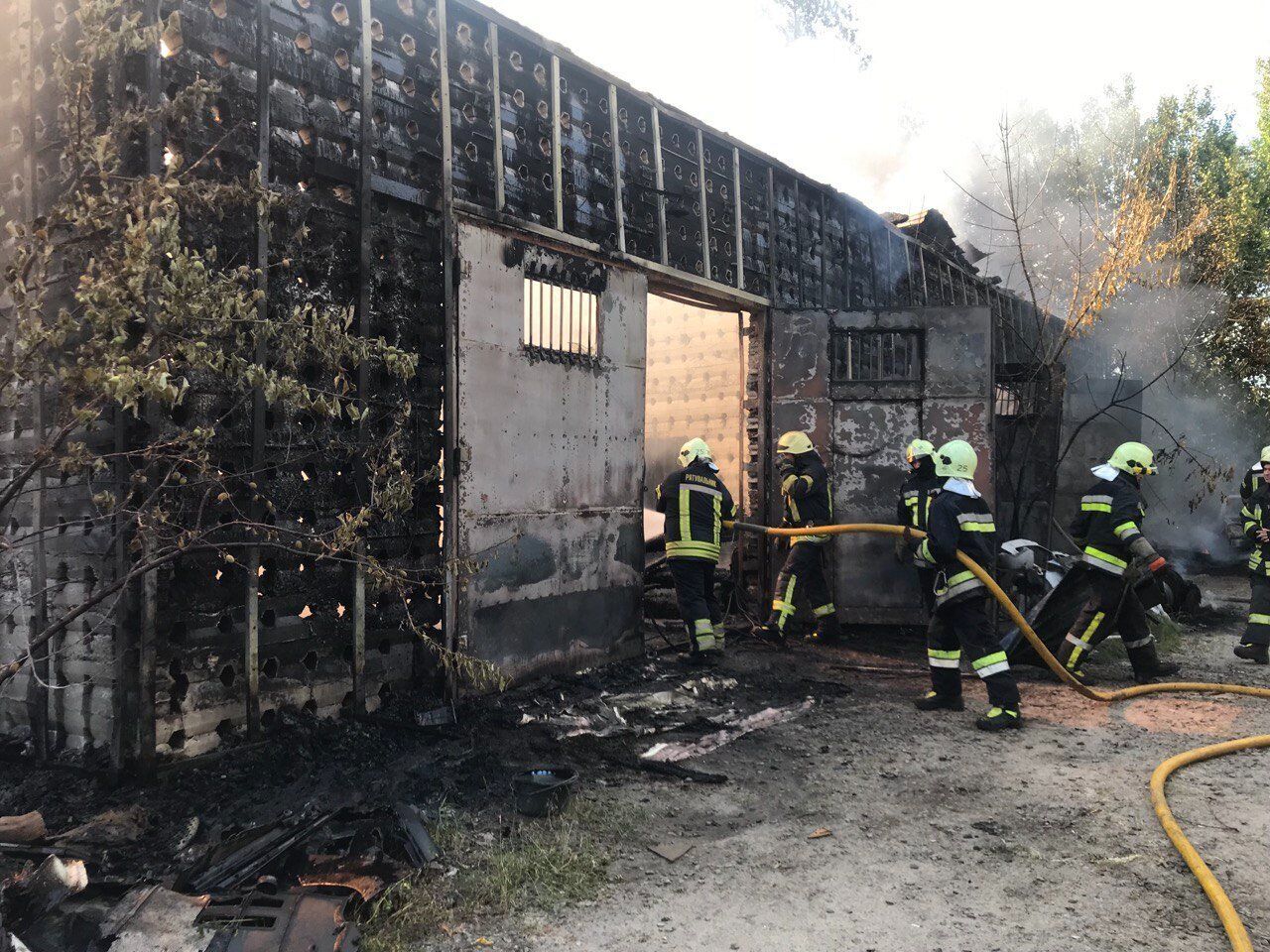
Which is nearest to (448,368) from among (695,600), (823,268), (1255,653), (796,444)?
(695,600)

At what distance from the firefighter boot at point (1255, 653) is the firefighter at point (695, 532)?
476 cm

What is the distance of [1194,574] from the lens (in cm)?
1482

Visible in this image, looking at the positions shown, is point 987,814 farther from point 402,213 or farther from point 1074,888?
point 402,213

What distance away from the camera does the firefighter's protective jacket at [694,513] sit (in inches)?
304

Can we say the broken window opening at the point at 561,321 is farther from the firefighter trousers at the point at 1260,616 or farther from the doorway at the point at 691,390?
the firefighter trousers at the point at 1260,616

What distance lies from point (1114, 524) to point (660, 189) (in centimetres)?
477

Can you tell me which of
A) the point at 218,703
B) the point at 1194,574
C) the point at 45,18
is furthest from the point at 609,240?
the point at 1194,574

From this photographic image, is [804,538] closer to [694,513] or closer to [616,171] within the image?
[694,513]

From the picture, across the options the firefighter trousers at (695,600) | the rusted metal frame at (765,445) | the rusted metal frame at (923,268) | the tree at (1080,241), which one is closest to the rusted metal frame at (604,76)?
the rusted metal frame at (765,445)

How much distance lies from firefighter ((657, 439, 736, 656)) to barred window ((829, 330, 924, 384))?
202cm

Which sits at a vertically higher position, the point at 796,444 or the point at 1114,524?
the point at 796,444

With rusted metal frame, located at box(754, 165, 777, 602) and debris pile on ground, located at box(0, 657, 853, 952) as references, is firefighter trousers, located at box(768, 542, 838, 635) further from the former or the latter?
debris pile on ground, located at box(0, 657, 853, 952)

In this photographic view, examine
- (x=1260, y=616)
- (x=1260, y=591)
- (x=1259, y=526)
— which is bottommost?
(x=1260, y=616)

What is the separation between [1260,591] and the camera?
25.8 ft
